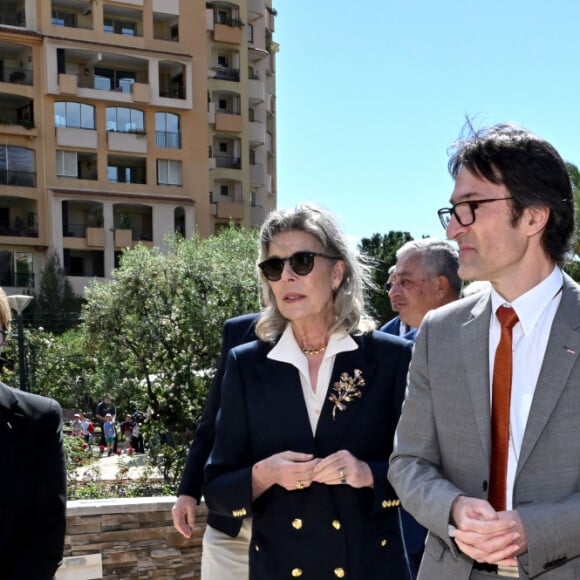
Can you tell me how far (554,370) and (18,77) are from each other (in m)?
45.8

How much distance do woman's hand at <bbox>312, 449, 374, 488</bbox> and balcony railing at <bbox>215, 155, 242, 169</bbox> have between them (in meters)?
49.0

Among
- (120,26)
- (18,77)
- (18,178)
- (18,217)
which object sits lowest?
(18,217)

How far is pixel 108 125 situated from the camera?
151 feet

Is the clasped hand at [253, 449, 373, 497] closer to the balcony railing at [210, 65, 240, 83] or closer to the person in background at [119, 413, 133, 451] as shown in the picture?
the person in background at [119, 413, 133, 451]

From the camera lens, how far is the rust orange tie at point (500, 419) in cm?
229

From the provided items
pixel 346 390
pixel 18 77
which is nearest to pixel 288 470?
pixel 346 390

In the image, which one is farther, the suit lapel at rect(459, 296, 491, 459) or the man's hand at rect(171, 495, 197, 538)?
the man's hand at rect(171, 495, 197, 538)

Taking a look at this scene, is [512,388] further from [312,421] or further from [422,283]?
[422,283]

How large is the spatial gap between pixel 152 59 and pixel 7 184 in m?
9.93

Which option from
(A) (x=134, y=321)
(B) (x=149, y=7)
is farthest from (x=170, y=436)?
(B) (x=149, y=7)

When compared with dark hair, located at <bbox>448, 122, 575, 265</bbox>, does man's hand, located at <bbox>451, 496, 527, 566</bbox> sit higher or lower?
lower

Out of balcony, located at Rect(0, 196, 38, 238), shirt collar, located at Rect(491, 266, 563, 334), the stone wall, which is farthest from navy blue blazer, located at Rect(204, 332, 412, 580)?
balcony, located at Rect(0, 196, 38, 238)

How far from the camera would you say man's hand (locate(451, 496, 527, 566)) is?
82.9 inches

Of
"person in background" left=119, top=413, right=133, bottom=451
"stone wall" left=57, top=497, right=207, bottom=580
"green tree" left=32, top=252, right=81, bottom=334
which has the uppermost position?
"stone wall" left=57, top=497, right=207, bottom=580
